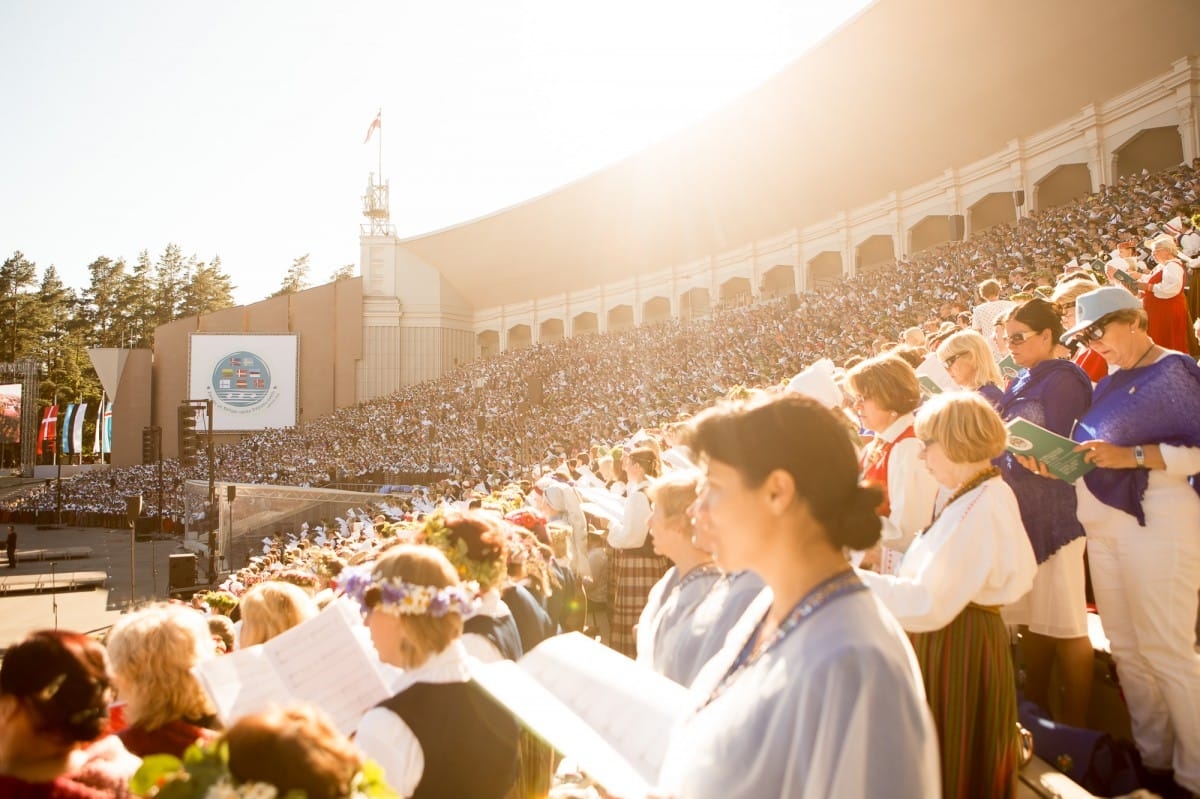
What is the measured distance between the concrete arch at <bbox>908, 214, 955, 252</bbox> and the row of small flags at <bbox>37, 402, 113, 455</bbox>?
137 ft

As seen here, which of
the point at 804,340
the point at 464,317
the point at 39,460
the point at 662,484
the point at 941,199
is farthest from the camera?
the point at 39,460

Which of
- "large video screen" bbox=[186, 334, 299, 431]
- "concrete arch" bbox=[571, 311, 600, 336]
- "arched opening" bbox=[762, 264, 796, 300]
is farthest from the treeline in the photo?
"arched opening" bbox=[762, 264, 796, 300]

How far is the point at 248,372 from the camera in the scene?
1634 inches

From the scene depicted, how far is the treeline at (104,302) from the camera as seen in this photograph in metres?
65.8

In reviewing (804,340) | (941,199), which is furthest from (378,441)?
(941,199)

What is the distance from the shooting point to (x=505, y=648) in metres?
3.05

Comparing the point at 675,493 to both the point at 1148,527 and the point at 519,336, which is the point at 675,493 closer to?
the point at 1148,527

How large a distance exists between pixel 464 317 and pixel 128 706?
44074 mm

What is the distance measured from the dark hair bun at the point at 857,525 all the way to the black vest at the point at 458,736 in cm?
128

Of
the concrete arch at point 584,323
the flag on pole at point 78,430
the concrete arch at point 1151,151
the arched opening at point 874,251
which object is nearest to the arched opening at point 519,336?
the concrete arch at point 584,323

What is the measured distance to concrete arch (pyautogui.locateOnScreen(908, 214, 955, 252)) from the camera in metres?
25.8

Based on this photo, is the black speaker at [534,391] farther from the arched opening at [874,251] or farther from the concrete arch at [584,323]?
the arched opening at [874,251]

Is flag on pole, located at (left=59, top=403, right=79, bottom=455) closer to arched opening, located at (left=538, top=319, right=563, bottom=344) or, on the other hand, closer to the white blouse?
arched opening, located at (left=538, top=319, right=563, bottom=344)

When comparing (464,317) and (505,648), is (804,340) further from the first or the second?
(464,317)
